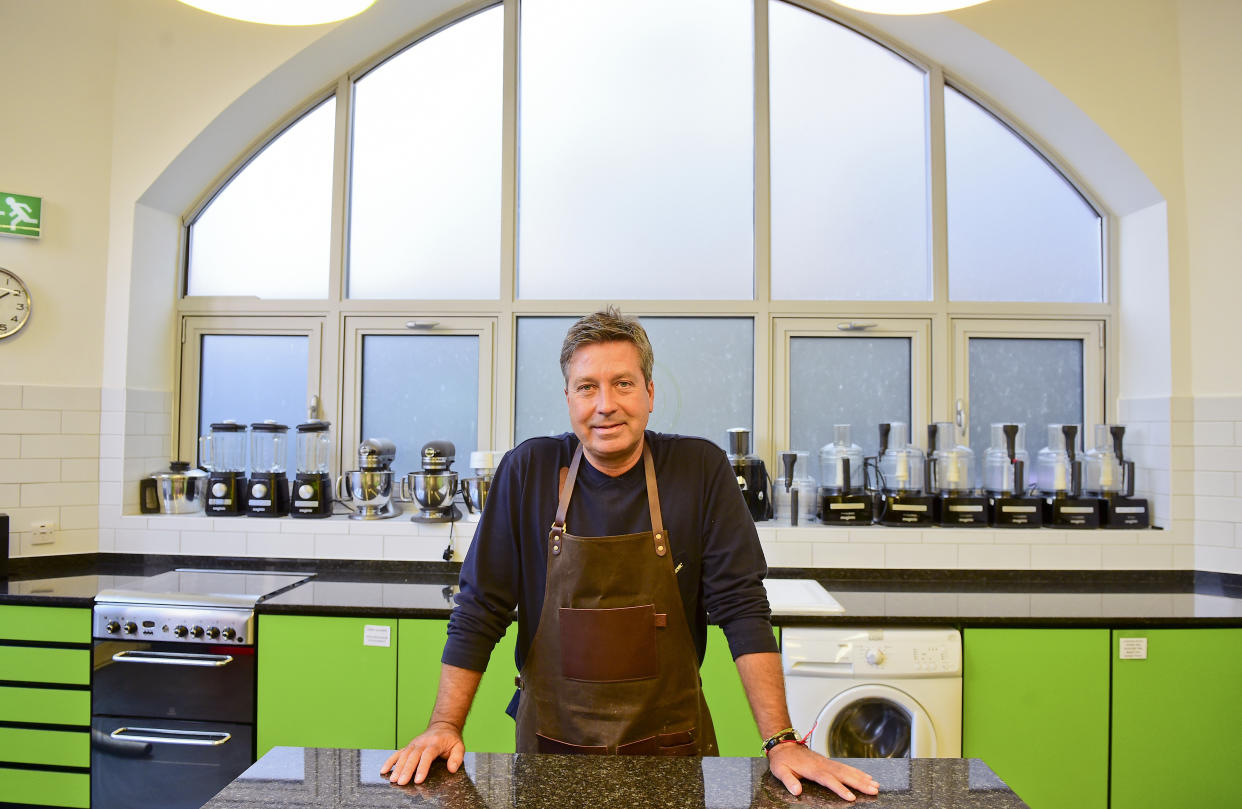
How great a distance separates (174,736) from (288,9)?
238 centimetres

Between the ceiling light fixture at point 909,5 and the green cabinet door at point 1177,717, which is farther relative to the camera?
the green cabinet door at point 1177,717

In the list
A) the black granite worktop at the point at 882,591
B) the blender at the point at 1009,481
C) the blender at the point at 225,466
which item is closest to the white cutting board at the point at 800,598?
the black granite worktop at the point at 882,591

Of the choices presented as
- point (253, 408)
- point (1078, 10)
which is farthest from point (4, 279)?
point (1078, 10)

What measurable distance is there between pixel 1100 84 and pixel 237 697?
13.1 ft

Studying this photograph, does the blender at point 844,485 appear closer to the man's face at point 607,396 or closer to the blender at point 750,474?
the blender at point 750,474

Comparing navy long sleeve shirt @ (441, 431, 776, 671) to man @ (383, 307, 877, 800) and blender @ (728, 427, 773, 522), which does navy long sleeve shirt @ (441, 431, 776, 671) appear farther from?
blender @ (728, 427, 773, 522)

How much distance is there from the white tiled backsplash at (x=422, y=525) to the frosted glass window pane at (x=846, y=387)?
0.51 metres

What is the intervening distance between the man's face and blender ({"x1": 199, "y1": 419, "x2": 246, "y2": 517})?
238 cm

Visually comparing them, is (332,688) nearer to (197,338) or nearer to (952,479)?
(197,338)

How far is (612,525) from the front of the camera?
5.53ft

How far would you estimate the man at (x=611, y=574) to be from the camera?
159cm

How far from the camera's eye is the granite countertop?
119 cm

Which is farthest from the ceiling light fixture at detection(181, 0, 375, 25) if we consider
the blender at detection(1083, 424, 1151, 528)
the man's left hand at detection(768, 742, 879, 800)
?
the blender at detection(1083, 424, 1151, 528)

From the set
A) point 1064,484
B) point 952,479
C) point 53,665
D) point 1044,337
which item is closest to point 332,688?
point 53,665
